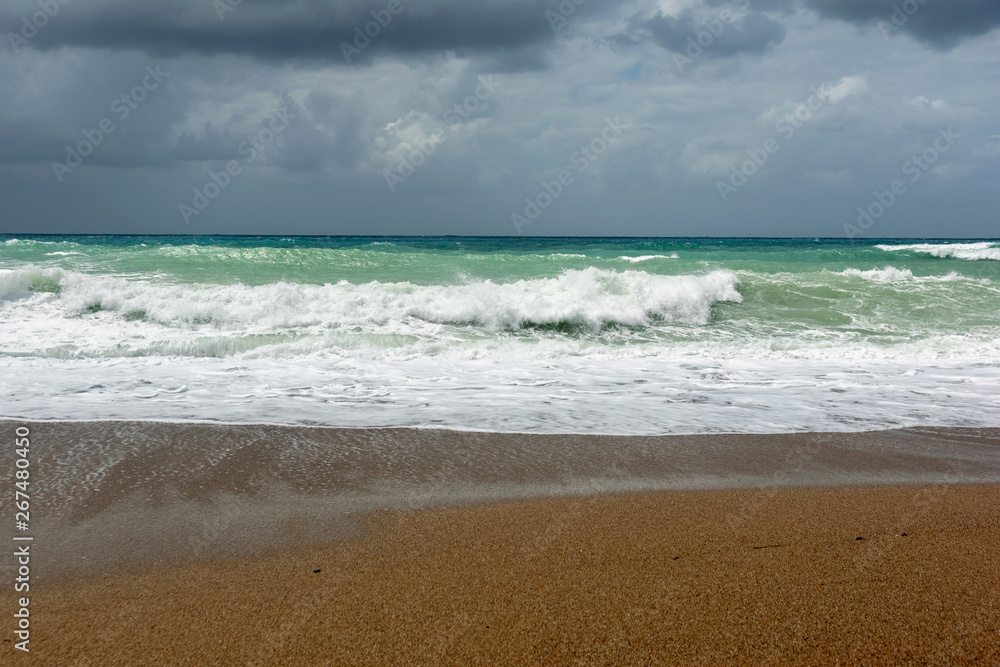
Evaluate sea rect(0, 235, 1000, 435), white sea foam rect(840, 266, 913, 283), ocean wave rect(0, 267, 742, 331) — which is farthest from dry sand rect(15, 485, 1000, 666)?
white sea foam rect(840, 266, 913, 283)

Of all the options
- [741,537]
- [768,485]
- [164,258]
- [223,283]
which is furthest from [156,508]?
[164,258]

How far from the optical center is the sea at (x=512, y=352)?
5055 mm

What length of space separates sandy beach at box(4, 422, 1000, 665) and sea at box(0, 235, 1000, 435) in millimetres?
768

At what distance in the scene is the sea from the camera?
5055mm

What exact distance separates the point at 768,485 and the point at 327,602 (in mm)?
2557

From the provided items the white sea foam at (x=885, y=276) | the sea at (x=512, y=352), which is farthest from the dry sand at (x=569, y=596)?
the white sea foam at (x=885, y=276)

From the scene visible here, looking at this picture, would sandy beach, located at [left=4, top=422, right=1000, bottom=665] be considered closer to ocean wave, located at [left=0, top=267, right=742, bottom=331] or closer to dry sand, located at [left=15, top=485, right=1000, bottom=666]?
dry sand, located at [left=15, top=485, right=1000, bottom=666]

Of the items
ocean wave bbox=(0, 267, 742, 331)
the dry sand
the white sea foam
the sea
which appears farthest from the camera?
the white sea foam

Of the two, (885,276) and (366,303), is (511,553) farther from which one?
(885,276)

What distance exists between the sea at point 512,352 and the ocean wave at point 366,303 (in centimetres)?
4

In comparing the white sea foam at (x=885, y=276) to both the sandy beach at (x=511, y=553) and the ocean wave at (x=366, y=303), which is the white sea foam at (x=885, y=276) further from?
the sandy beach at (x=511, y=553)

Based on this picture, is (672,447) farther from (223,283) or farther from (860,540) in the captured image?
(223,283)

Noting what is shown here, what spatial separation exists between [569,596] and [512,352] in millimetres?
5626

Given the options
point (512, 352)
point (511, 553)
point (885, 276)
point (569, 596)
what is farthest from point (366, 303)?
point (885, 276)
